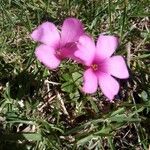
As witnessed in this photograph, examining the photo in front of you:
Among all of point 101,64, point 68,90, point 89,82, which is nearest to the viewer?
point 89,82

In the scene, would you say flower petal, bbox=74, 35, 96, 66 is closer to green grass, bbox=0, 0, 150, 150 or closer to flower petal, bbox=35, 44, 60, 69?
flower petal, bbox=35, 44, 60, 69

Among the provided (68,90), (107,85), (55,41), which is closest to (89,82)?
(107,85)

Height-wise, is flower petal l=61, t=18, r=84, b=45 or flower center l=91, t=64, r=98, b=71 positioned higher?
flower petal l=61, t=18, r=84, b=45

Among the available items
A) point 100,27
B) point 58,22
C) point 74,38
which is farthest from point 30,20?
point 74,38

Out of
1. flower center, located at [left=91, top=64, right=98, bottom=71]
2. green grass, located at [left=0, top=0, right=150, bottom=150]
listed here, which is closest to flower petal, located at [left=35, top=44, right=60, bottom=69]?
flower center, located at [left=91, top=64, right=98, bottom=71]

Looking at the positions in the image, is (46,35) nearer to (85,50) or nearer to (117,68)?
(85,50)

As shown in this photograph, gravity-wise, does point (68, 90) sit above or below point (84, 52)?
below

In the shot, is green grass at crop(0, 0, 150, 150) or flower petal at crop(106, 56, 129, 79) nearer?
flower petal at crop(106, 56, 129, 79)

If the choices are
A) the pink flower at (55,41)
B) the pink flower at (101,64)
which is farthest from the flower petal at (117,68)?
the pink flower at (55,41)
